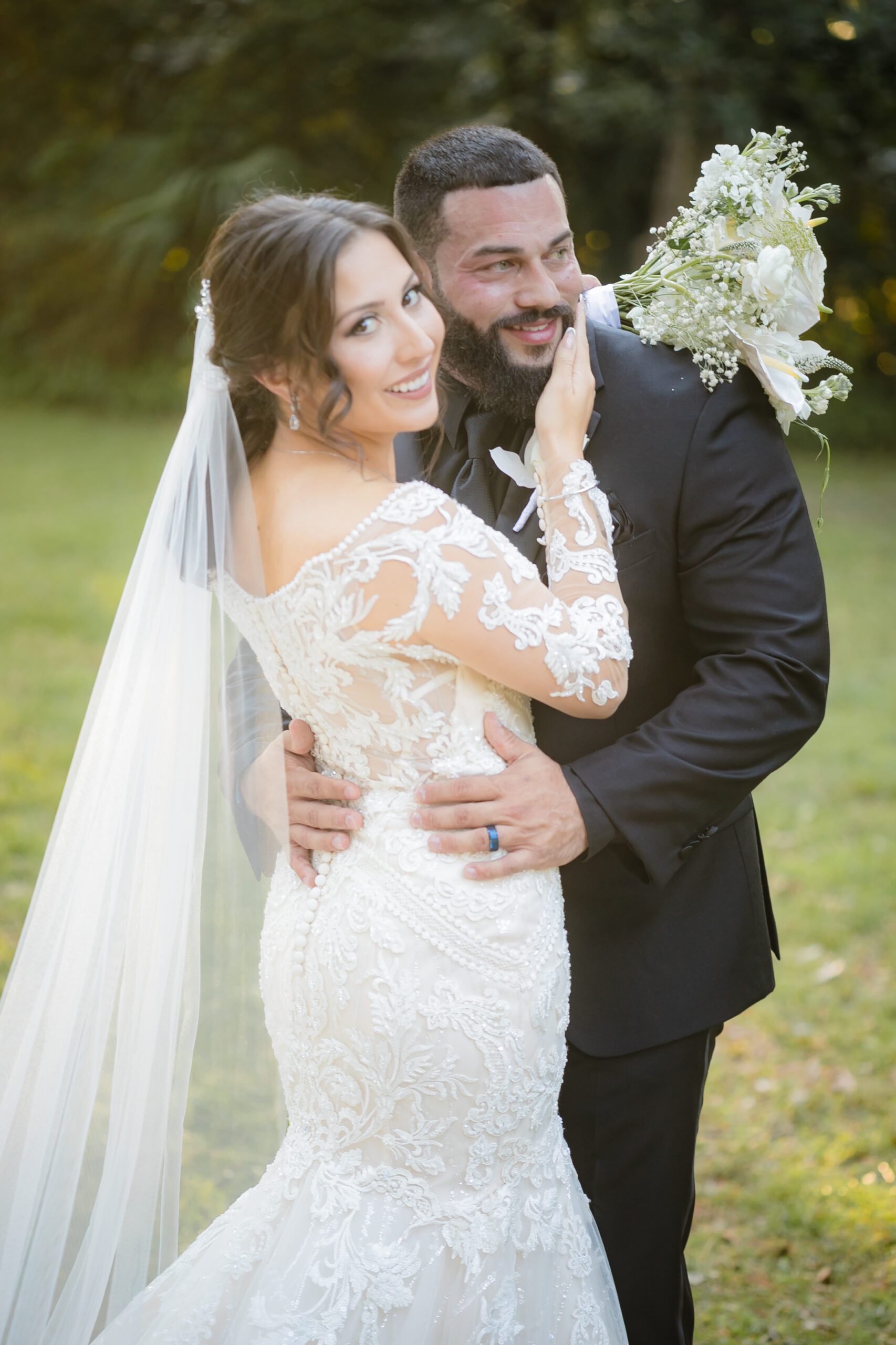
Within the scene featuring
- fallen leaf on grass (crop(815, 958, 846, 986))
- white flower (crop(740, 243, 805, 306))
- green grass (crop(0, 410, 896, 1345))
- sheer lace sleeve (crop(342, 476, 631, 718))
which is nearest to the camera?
sheer lace sleeve (crop(342, 476, 631, 718))

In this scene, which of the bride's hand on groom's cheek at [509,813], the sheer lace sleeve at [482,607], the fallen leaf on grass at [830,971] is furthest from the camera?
the fallen leaf on grass at [830,971]

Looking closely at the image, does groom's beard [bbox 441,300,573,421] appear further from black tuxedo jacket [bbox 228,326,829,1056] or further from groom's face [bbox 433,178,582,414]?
black tuxedo jacket [bbox 228,326,829,1056]

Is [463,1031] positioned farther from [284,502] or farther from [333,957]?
[284,502]

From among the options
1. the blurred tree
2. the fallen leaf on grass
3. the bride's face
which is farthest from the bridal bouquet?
the blurred tree

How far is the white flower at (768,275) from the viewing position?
7.63 feet

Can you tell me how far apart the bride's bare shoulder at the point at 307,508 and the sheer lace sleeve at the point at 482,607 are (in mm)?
42

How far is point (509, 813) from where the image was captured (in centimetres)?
224

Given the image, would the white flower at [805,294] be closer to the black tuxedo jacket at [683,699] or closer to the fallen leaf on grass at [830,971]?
the black tuxedo jacket at [683,699]

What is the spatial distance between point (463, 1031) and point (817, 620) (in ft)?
3.23

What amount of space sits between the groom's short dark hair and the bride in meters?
0.55

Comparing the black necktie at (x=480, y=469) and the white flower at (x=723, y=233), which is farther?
the black necktie at (x=480, y=469)

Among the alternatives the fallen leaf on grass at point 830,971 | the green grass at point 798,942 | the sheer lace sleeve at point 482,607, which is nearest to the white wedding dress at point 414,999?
the sheer lace sleeve at point 482,607

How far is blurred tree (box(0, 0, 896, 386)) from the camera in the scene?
41.2 feet

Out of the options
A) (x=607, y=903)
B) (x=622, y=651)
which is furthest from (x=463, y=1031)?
(x=622, y=651)
